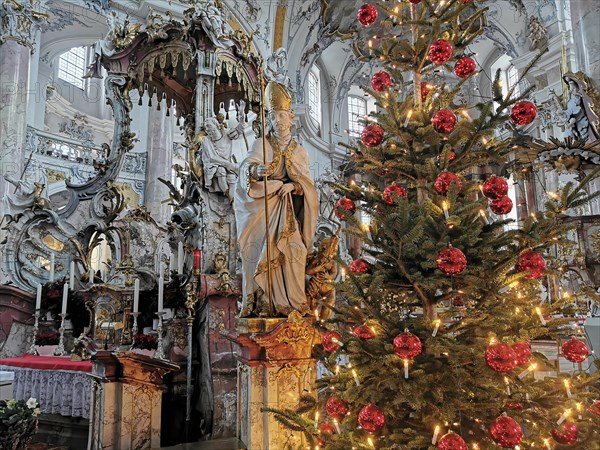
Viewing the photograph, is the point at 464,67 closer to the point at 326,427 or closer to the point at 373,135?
the point at 373,135

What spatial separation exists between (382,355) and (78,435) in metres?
3.57

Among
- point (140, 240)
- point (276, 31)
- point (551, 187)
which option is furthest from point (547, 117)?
point (140, 240)

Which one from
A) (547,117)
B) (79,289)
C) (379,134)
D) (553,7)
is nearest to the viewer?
(379,134)

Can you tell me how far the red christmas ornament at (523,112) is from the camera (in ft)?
8.65

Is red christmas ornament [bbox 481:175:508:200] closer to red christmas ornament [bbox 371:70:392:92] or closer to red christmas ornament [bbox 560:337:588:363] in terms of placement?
red christmas ornament [bbox 560:337:588:363]

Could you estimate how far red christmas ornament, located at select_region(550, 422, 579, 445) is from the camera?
199 cm

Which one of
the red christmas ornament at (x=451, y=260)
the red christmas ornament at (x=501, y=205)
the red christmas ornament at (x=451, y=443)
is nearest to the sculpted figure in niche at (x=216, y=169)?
the red christmas ornament at (x=501, y=205)

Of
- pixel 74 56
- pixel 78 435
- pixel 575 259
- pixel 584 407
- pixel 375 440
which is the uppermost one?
pixel 74 56

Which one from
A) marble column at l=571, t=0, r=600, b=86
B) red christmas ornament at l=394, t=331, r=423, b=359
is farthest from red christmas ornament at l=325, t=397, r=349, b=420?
marble column at l=571, t=0, r=600, b=86

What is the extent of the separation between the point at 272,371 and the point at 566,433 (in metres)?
1.94

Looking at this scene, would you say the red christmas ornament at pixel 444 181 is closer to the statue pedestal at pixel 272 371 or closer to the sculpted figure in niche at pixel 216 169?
the statue pedestal at pixel 272 371

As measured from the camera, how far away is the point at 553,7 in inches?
432

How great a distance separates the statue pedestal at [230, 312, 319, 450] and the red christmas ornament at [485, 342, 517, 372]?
4.92 feet

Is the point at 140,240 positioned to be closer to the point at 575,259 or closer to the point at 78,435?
the point at 78,435
